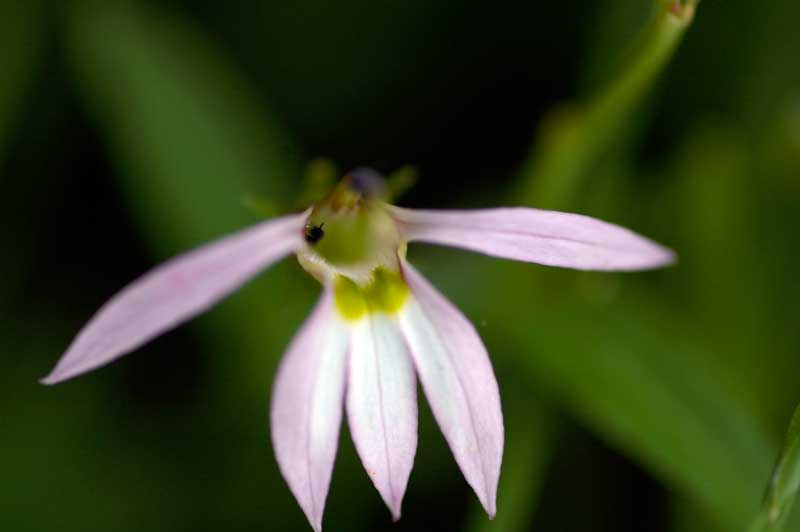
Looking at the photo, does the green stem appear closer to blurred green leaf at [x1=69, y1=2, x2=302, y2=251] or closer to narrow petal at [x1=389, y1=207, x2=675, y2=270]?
narrow petal at [x1=389, y1=207, x2=675, y2=270]

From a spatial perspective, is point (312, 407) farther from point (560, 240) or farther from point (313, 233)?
point (560, 240)

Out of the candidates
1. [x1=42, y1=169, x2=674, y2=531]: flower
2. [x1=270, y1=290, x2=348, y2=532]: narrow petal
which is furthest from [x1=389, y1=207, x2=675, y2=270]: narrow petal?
[x1=270, y1=290, x2=348, y2=532]: narrow petal

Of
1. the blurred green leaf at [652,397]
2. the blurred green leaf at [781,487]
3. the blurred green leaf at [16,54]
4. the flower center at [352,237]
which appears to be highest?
the blurred green leaf at [16,54]

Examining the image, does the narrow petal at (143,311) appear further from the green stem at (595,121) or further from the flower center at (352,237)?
the green stem at (595,121)

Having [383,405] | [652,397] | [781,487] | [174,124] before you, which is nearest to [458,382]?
[383,405]

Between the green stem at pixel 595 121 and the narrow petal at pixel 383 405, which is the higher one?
the green stem at pixel 595 121

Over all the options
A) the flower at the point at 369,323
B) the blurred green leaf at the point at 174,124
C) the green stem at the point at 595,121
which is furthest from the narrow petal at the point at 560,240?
the blurred green leaf at the point at 174,124

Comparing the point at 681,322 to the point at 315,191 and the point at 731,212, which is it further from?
the point at 315,191

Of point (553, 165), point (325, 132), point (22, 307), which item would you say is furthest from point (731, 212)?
point (22, 307)
